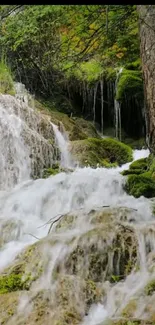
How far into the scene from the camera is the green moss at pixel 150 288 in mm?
3838

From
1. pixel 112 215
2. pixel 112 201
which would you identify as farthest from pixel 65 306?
pixel 112 201

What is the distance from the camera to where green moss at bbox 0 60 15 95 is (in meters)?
12.1

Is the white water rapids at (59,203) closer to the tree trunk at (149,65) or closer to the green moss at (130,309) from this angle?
the green moss at (130,309)

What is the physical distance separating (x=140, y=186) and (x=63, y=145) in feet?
13.6

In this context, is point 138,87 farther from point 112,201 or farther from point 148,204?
point 148,204

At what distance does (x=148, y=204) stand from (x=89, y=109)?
348 inches

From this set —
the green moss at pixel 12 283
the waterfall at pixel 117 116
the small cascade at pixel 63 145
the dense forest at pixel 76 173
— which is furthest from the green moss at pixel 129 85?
the green moss at pixel 12 283

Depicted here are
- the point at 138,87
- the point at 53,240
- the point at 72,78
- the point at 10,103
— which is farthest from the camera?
the point at 72,78

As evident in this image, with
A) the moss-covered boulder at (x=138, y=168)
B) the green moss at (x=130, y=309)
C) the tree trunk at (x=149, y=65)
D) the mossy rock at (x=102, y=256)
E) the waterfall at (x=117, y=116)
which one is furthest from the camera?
the waterfall at (x=117, y=116)

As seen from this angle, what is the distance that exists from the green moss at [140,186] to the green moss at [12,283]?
320 centimetres

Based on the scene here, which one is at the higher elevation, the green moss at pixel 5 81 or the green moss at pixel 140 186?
the green moss at pixel 5 81

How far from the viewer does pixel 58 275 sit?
13.9ft

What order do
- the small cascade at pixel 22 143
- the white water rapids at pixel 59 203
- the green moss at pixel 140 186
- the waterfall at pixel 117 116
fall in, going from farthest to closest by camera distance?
the waterfall at pixel 117 116
the small cascade at pixel 22 143
the green moss at pixel 140 186
the white water rapids at pixel 59 203

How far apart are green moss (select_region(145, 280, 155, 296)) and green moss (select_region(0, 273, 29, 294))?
50.3 inches
